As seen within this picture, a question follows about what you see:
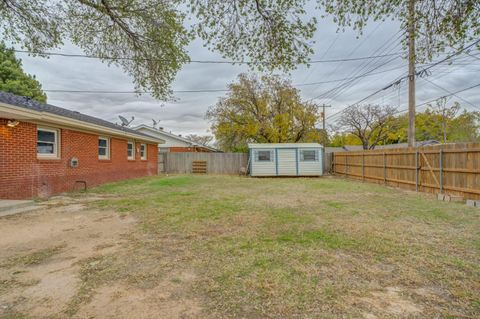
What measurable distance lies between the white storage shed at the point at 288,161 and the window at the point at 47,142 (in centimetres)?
1066

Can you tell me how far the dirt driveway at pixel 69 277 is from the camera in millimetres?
2004

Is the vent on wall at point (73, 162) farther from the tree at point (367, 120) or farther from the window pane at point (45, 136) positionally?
the tree at point (367, 120)

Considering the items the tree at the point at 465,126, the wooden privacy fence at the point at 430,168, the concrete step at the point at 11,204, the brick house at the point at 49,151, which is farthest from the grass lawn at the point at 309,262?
the tree at the point at 465,126

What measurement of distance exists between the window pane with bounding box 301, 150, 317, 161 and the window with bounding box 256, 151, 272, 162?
6.96 ft

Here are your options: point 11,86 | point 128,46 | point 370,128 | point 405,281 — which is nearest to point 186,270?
point 405,281

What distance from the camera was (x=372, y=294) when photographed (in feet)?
7.32

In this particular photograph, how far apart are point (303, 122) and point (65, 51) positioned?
16866mm

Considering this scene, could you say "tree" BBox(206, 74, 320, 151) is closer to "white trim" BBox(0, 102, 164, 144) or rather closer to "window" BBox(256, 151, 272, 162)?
"window" BBox(256, 151, 272, 162)

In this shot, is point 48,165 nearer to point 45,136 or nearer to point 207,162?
point 45,136

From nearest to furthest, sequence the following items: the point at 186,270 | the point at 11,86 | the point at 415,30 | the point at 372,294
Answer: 1. the point at 372,294
2. the point at 186,270
3. the point at 415,30
4. the point at 11,86

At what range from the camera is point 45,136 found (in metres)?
7.84

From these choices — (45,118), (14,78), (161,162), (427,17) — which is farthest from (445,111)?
(14,78)

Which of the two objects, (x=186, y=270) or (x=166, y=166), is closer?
(x=186, y=270)

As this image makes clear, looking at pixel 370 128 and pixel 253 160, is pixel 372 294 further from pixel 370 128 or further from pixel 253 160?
pixel 370 128
